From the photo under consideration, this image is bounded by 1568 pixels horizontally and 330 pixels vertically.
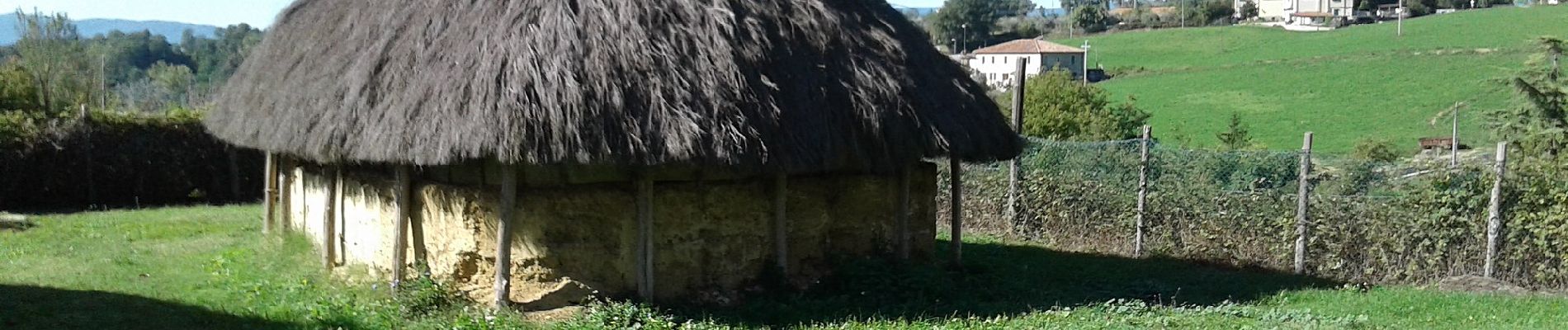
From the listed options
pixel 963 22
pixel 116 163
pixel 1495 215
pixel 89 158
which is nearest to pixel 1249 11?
pixel 963 22

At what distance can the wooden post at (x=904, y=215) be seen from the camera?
973cm

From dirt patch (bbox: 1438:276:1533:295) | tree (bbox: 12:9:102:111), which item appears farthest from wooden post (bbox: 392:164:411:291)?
tree (bbox: 12:9:102:111)

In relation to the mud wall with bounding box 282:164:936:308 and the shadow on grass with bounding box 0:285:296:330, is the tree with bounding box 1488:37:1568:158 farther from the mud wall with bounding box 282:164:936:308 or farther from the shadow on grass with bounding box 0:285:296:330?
the shadow on grass with bounding box 0:285:296:330

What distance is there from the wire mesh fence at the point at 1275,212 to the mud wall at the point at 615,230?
385cm

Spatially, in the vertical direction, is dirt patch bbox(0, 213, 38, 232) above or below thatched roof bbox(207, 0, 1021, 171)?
below

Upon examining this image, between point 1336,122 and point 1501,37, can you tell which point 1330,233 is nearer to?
point 1336,122

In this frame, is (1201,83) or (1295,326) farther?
(1201,83)

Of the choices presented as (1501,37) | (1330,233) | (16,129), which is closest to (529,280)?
(1330,233)

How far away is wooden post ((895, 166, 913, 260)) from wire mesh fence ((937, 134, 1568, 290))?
3.72 metres

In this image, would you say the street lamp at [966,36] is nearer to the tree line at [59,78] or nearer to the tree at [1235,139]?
the tree at [1235,139]

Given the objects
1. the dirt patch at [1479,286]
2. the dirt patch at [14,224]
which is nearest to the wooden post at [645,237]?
the dirt patch at [1479,286]

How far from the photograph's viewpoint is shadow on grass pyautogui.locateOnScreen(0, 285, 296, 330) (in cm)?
827

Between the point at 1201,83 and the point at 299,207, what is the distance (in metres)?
36.1

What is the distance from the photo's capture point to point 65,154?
58.0 ft
